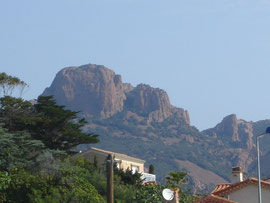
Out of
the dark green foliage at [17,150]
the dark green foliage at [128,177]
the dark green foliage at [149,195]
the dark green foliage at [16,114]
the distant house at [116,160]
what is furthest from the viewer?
the distant house at [116,160]

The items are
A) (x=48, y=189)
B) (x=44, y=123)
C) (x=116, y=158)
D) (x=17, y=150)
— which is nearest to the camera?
(x=48, y=189)

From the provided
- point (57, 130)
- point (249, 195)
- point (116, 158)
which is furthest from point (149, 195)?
point (116, 158)

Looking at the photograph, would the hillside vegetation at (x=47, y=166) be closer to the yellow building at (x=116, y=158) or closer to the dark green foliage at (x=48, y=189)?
the dark green foliage at (x=48, y=189)

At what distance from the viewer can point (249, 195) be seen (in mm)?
41406

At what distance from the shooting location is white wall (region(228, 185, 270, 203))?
41.2 metres

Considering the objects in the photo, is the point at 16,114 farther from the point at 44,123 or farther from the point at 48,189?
the point at 48,189

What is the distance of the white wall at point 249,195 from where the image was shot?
41.2 m

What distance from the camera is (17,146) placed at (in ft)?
183

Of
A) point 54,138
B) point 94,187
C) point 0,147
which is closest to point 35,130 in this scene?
point 54,138

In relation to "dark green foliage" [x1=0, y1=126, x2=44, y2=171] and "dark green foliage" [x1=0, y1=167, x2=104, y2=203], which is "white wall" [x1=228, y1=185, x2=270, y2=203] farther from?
"dark green foliage" [x1=0, y1=126, x2=44, y2=171]

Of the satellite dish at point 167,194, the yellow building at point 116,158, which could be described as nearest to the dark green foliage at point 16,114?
the yellow building at point 116,158

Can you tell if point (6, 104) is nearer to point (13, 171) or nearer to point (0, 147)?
point (0, 147)

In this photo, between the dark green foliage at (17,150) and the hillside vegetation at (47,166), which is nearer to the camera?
the hillside vegetation at (47,166)

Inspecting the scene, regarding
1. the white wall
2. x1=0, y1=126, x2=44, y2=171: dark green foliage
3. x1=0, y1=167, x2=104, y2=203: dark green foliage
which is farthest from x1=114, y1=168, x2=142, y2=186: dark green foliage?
the white wall
